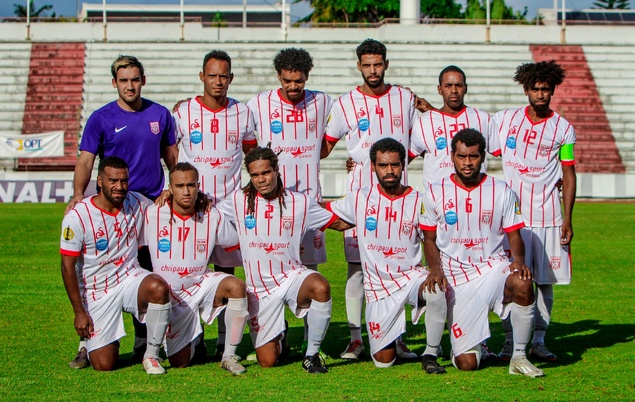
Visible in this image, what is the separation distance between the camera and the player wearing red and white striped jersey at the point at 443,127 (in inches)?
296

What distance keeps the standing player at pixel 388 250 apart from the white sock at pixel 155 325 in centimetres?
146

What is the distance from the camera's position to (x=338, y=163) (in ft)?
90.6

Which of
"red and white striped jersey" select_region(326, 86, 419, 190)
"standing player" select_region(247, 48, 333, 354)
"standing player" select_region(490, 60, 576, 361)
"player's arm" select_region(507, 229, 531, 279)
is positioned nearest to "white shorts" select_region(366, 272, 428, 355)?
"player's arm" select_region(507, 229, 531, 279)

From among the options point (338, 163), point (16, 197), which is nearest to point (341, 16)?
point (338, 163)

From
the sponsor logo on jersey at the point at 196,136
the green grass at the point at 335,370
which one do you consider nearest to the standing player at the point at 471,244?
the green grass at the point at 335,370

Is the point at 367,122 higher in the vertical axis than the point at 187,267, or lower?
higher

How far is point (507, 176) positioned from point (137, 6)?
53.8 metres

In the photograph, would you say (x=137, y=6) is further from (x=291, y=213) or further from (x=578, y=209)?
(x=291, y=213)

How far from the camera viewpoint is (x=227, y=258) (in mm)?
7363

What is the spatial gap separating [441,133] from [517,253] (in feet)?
4.16

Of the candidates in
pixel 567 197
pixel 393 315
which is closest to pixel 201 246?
pixel 393 315

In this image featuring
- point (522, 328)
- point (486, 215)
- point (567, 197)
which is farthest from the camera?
point (567, 197)

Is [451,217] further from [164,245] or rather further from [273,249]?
[164,245]

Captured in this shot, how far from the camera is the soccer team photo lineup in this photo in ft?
22.2
